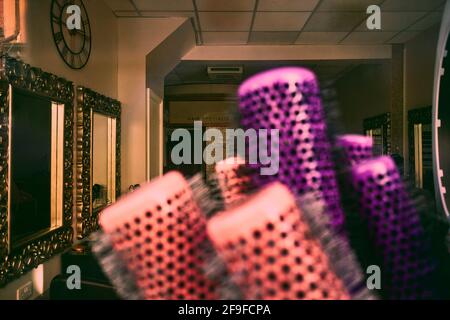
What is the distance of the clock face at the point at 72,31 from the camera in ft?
5.84

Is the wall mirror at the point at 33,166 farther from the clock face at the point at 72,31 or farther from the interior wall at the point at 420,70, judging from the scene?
the interior wall at the point at 420,70

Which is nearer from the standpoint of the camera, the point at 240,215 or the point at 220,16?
the point at 240,215

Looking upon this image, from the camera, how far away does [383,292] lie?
30 centimetres

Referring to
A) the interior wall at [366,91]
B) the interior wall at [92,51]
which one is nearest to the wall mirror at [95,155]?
the interior wall at [92,51]

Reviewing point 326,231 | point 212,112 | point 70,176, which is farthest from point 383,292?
point 212,112

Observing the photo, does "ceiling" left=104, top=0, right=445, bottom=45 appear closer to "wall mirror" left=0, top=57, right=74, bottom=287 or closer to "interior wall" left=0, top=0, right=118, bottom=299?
"interior wall" left=0, top=0, right=118, bottom=299

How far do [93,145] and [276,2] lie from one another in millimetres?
1634

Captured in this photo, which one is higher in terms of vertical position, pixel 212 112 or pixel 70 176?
pixel 212 112

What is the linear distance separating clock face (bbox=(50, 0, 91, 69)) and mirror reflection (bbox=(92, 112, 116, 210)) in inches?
13.9

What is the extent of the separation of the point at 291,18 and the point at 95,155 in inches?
74.4

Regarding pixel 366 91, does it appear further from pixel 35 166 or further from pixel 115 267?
pixel 115 267

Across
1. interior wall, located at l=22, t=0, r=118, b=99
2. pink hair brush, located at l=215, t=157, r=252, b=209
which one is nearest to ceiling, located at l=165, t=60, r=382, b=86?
interior wall, located at l=22, t=0, r=118, b=99

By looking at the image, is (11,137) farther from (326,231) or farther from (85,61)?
(326,231)

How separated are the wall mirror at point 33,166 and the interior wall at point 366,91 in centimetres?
280
